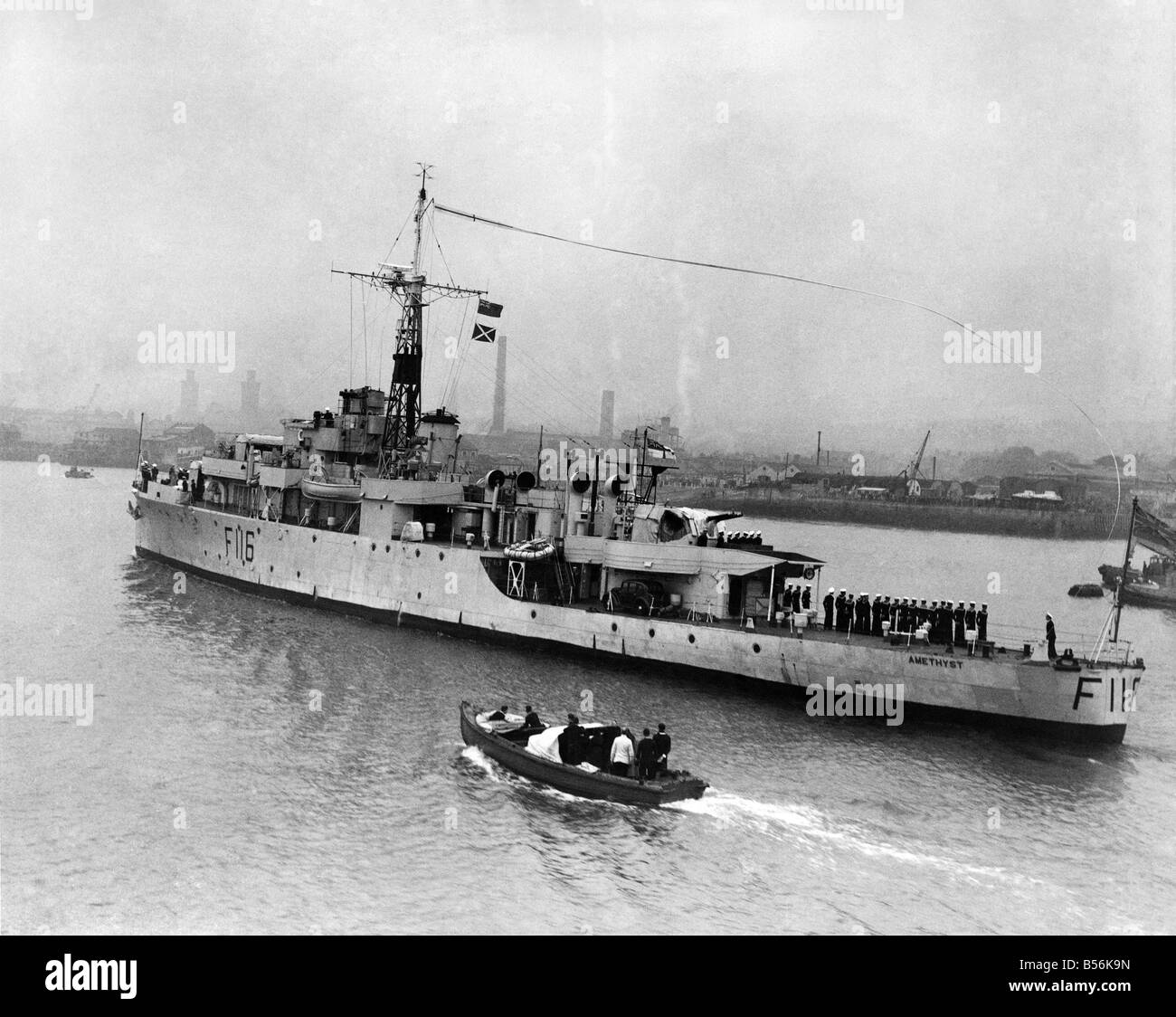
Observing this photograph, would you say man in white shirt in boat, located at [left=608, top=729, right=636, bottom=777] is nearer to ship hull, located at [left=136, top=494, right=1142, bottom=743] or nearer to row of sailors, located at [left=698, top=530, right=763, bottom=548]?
ship hull, located at [left=136, top=494, right=1142, bottom=743]

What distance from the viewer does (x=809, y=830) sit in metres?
13.6

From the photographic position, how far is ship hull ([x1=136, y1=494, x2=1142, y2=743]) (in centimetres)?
1838

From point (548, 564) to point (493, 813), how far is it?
38.7 ft

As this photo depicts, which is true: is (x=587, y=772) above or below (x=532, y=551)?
below

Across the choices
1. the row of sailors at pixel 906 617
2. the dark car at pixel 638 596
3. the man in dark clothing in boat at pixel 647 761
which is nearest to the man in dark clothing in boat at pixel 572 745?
the man in dark clothing in boat at pixel 647 761

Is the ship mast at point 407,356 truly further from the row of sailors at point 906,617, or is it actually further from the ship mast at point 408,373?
the row of sailors at point 906,617

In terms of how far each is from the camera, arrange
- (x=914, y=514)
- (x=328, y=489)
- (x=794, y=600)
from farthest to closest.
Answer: (x=914, y=514) < (x=328, y=489) < (x=794, y=600)

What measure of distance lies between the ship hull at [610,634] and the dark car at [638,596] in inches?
25.9

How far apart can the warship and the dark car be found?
4cm

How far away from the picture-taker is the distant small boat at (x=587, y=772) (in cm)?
1391

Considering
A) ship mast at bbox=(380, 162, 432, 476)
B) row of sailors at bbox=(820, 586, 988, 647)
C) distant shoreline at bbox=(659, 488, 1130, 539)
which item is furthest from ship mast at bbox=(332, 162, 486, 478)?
distant shoreline at bbox=(659, 488, 1130, 539)

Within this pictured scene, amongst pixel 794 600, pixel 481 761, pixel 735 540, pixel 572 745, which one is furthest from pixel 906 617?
pixel 481 761

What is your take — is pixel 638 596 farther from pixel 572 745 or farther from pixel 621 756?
pixel 621 756

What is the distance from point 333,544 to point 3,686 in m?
10.6
